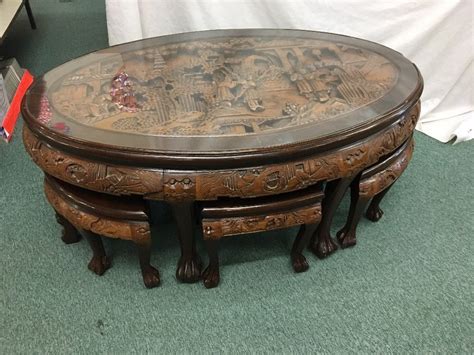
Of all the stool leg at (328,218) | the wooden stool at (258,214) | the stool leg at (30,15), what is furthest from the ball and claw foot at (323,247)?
the stool leg at (30,15)

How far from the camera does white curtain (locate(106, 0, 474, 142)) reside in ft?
6.30

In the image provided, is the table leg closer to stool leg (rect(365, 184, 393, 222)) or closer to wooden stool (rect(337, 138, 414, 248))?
wooden stool (rect(337, 138, 414, 248))

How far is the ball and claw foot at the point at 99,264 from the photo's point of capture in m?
1.30

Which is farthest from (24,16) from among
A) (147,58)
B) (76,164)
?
(76,164)

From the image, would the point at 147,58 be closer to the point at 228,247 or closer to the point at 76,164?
the point at 76,164

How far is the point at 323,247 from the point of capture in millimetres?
1350

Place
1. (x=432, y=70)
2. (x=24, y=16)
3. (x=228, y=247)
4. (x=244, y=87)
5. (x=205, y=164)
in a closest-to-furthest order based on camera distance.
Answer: (x=205, y=164), (x=244, y=87), (x=228, y=247), (x=432, y=70), (x=24, y=16)

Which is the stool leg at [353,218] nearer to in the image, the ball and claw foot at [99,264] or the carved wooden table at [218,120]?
the carved wooden table at [218,120]

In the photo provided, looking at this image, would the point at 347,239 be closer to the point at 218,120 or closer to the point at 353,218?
the point at 353,218

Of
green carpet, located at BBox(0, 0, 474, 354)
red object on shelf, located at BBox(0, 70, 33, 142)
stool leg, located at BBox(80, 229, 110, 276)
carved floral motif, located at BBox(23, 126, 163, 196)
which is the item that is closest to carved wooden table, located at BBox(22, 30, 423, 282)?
carved floral motif, located at BBox(23, 126, 163, 196)

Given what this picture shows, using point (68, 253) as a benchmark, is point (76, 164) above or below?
above

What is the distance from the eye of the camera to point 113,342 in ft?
3.78

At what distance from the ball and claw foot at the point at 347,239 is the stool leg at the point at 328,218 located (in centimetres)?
4

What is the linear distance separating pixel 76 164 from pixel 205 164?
0.30 metres
